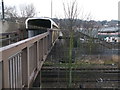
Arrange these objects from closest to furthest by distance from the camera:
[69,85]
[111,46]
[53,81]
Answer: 1. [69,85]
2. [53,81]
3. [111,46]

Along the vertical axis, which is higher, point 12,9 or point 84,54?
point 12,9

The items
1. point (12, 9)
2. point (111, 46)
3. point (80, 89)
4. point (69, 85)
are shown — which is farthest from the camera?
point (12, 9)

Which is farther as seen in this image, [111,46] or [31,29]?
[111,46]

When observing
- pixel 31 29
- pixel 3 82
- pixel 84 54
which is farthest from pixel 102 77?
pixel 3 82

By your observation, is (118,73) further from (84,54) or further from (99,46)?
(99,46)

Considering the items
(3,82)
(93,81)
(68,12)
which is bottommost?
(93,81)

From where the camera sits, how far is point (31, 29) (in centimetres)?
1590

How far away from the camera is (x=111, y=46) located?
24609mm

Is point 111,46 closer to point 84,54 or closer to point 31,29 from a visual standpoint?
point 84,54

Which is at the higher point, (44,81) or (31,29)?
(31,29)

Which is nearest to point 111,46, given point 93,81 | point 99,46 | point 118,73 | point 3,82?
point 99,46

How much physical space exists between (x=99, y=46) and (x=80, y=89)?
14.9 m

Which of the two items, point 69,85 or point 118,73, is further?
point 118,73

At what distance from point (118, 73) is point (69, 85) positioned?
3.95 m
